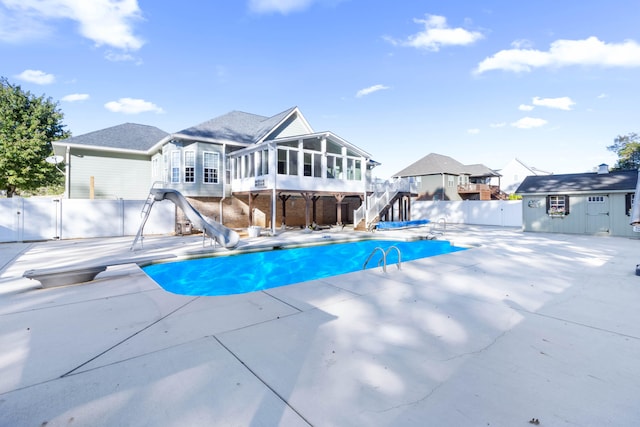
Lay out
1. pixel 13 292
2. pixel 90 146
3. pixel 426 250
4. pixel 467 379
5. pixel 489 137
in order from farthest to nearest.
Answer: pixel 489 137 < pixel 90 146 < pixel 426 250 < pixel 13 292 < pixel 467 379

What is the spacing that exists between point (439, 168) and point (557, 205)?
1930 centimetres

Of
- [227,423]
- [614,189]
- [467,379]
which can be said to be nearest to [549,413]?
[467,379]

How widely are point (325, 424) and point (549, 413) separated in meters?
1.72

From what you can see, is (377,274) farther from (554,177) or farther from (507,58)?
(507,58)

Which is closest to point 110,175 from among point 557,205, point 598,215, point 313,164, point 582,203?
point 313,164

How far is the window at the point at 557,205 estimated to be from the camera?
53.8 feet

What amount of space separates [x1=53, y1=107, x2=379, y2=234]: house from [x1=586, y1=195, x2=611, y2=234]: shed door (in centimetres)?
1214

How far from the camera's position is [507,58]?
25422 millimetres

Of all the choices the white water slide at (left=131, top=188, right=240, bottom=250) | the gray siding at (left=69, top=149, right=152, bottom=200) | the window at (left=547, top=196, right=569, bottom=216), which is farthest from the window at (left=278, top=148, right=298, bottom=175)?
the window at (left=547, top=196, right=569, bottom=216)

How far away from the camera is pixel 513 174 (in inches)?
1806

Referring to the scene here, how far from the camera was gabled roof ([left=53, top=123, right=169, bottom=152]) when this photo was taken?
682 inches

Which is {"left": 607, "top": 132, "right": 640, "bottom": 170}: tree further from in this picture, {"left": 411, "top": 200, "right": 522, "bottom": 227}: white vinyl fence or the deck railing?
the deck railing

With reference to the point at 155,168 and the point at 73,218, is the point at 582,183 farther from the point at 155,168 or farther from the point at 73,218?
the point at 73,218

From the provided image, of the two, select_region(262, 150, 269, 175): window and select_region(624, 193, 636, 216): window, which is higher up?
select_region(262, 150, 269, 175): window
